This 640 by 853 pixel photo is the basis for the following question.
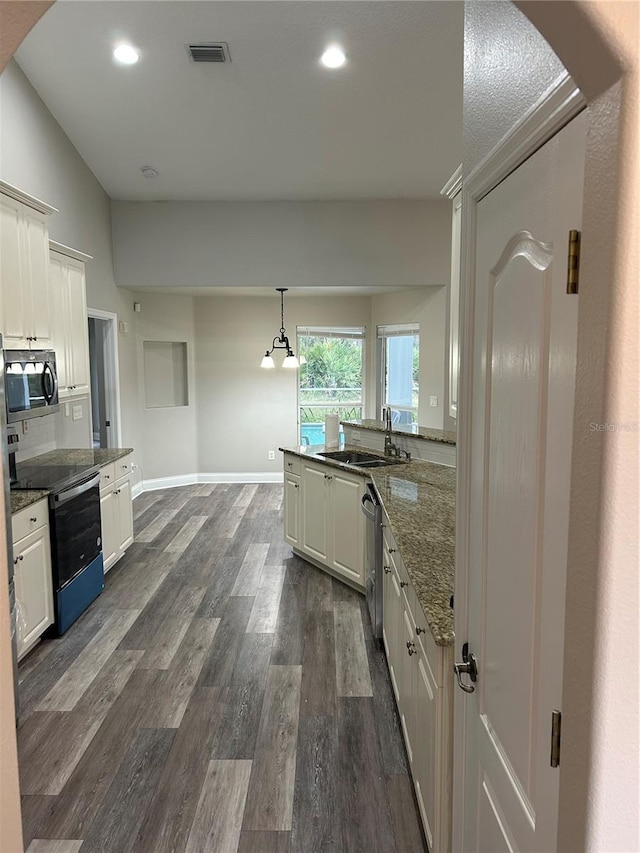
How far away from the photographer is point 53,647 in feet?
10.3

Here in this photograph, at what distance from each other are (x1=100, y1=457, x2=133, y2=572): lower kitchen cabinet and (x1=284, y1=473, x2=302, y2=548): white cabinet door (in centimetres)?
134

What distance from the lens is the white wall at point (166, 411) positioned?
6.70 meters

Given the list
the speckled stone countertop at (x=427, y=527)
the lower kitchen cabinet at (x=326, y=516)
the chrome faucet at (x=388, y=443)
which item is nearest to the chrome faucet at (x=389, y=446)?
the chrome faucet at (x=388, y=443)

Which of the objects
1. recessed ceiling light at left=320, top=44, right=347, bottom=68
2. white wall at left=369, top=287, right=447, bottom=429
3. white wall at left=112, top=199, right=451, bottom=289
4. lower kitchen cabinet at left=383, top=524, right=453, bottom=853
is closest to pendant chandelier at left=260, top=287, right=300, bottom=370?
white wall at left=112, top=199, right=451, bottom=289

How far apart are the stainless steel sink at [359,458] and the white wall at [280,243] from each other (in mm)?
2310

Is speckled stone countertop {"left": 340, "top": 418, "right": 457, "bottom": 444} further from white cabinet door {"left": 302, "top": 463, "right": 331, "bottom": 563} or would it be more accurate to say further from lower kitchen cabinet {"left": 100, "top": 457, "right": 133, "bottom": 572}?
lower kitchen cabinet {"left": 100, "top": 457, "right": 133, "bottom": 572}

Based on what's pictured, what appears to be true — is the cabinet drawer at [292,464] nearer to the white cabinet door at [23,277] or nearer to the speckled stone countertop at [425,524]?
the speckled stone countertop at [425,524]

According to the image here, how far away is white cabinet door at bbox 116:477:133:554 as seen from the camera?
4.32m

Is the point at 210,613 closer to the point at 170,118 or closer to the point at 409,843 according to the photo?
the point at 409,843

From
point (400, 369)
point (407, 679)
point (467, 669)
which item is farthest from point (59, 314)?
point (400, 369)

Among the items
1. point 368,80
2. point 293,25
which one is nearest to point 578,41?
point 293,25

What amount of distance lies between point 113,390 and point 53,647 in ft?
10.8

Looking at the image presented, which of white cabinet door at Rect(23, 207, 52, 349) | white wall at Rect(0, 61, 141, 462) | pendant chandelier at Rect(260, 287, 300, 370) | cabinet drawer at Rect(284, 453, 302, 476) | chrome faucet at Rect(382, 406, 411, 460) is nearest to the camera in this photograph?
white cabinet door at Rect(23, 207, 52, 349)

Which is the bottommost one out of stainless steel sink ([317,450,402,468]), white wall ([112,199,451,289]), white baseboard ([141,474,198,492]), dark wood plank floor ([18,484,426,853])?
dark wood plank floor ([18,484,426,853])
